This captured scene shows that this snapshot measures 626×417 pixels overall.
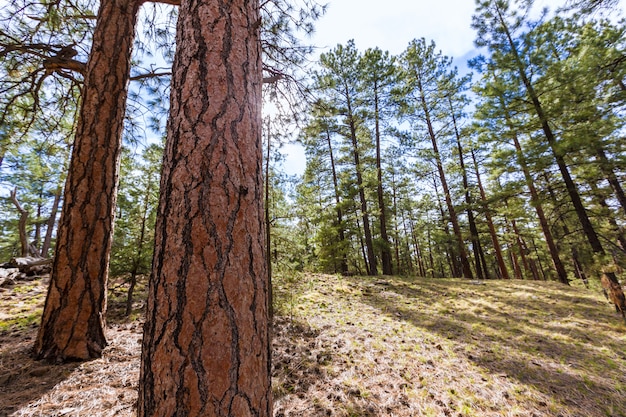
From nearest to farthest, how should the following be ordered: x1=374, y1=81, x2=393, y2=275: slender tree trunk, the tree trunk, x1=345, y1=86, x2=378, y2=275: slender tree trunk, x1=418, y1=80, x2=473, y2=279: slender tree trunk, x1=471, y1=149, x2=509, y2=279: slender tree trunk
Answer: the tree trunk, x1=345, y1=86, x2=378, y2=275: slender tree trunk, x1=374, y1=81, x2=393, y2=275: slender tree trunk, x1=418, y1=80, x2=473, y2=279: slender tree trunk, x1=471, y1=149, x2=509, y2=279: slender tree trunk

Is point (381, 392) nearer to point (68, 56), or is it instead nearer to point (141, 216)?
point (141, 216)

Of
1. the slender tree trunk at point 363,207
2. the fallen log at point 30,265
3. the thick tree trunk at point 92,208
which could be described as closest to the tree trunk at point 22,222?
the fallen log at point 30,265

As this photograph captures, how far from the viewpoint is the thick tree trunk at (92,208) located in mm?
2613

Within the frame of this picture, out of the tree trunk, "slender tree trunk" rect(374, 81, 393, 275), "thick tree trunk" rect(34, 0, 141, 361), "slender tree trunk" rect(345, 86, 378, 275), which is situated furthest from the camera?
"slender tree trunk" rect(374, 81, 393, 275)

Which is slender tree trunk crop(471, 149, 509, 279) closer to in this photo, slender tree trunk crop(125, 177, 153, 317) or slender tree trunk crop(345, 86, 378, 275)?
slender tree trunk crop(345, 86, 378, 275)

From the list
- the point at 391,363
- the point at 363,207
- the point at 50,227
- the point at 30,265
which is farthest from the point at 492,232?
the point at 50,227

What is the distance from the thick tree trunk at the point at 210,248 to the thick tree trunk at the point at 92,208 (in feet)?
8.09

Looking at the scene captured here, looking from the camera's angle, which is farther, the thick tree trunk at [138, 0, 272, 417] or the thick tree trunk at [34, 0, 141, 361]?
the thick tree trunk at [34, 0, 141, 361]

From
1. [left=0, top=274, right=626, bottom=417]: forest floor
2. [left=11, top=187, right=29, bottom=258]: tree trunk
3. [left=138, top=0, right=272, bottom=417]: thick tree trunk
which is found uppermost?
[left=11, top=187, right=29, bottom=258]: tree trunk

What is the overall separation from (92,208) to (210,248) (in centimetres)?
283

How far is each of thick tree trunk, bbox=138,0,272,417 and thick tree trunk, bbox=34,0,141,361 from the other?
2465 millimetres

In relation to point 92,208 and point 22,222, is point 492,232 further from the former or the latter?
point 22,222

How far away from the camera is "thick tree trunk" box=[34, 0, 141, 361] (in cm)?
261

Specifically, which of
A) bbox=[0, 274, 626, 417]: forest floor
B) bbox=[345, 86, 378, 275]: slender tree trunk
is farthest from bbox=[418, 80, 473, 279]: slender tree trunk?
bbox=[0, 274, 626, 417]: forest floor
